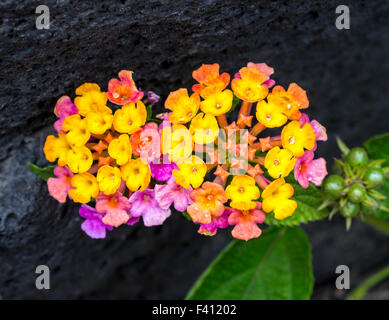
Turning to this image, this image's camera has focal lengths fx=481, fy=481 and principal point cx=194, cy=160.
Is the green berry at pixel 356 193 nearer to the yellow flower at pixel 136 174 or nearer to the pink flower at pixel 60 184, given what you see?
the yellow flower at pixel 136 174

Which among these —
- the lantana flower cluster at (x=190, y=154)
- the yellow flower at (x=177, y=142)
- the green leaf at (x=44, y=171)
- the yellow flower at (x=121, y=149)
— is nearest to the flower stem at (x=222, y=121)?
the lantana flower cluster at (x=190, y=154)

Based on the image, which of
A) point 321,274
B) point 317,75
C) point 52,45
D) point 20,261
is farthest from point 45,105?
point 321,274

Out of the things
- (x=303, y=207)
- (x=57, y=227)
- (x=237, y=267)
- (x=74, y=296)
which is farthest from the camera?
(x=74, y=296)

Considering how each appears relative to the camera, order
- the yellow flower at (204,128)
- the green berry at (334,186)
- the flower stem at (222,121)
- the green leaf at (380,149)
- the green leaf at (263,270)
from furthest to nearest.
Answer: the green leaf at (263,270)
the green leaf at (380,149)
the green berry at (334,186)
the flower stem at (222,121)
the yellow flower at (204,128)

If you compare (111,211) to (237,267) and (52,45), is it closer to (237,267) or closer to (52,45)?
(52,45)

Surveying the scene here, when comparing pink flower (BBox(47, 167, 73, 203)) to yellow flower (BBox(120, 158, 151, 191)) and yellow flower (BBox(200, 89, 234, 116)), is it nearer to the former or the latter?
yellow flower (BBox(120, 158, 151, 191))
